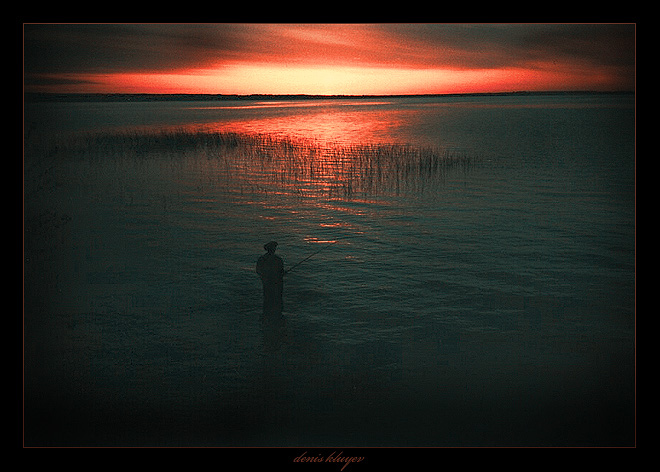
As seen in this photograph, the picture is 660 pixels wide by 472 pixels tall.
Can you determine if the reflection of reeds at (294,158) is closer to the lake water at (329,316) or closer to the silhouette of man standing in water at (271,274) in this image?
the lake water at (329,316)

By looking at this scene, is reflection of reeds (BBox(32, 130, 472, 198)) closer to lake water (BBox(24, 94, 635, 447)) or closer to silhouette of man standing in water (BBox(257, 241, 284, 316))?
lake water (BBox(24, 94, 635, 447))

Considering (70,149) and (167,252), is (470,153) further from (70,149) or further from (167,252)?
(167,252)

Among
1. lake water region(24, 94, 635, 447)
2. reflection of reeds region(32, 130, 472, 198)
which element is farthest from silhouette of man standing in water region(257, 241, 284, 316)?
reflection of reeds region(32, 130, 472, 198)

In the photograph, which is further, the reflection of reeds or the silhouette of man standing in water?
the reflection of reeds

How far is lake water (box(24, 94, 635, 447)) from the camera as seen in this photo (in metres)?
9.42

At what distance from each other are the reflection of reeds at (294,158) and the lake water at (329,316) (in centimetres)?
78

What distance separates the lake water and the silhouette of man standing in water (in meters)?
0.70

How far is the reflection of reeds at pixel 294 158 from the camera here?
76.5ft

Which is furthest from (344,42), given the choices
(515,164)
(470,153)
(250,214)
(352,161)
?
(470,153)

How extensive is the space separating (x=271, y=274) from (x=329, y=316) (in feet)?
9.61

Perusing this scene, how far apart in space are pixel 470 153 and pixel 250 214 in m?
15.8

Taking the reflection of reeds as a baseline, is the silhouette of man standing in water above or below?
below

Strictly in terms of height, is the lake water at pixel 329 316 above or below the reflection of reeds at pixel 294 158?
below

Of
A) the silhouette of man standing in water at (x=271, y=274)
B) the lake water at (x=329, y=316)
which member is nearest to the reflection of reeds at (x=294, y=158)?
the lake water at (x=329, y=316)
